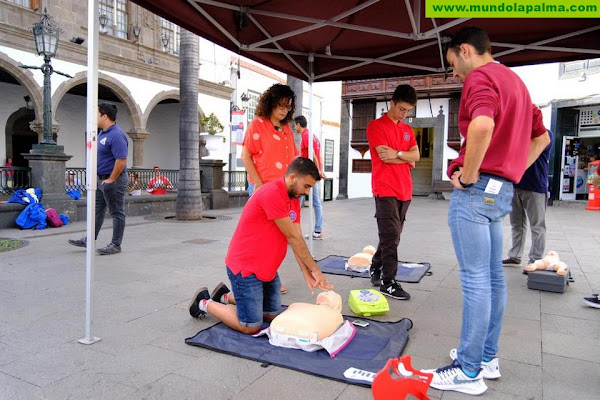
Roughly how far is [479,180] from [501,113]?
1.17ft

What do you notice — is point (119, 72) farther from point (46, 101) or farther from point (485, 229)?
point (485, 229)

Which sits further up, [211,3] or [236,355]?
[211,3]

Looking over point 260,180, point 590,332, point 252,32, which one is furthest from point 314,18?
point 590,332

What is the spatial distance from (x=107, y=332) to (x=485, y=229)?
8.61ft

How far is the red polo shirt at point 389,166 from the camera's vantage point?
413 centimetres

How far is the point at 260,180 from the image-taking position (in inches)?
160

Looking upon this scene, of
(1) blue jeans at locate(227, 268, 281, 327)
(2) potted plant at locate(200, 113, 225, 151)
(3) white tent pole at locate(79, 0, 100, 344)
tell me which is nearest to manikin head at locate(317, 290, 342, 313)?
(1) blue jeans at locate(227, 268, 281, 327)

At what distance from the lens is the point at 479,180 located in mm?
2416

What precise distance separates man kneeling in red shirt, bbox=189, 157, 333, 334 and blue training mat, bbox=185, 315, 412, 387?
5.9 inches

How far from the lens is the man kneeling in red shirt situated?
2980 mm

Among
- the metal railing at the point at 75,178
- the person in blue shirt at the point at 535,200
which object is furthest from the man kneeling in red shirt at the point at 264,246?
the metal railing at the point at 75,178

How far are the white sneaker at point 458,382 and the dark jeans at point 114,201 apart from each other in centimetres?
470

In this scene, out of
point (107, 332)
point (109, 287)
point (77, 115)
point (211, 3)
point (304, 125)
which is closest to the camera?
point (107, 332)

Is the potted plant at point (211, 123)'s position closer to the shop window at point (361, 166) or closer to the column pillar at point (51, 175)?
the column pillar at point (51, 175)
